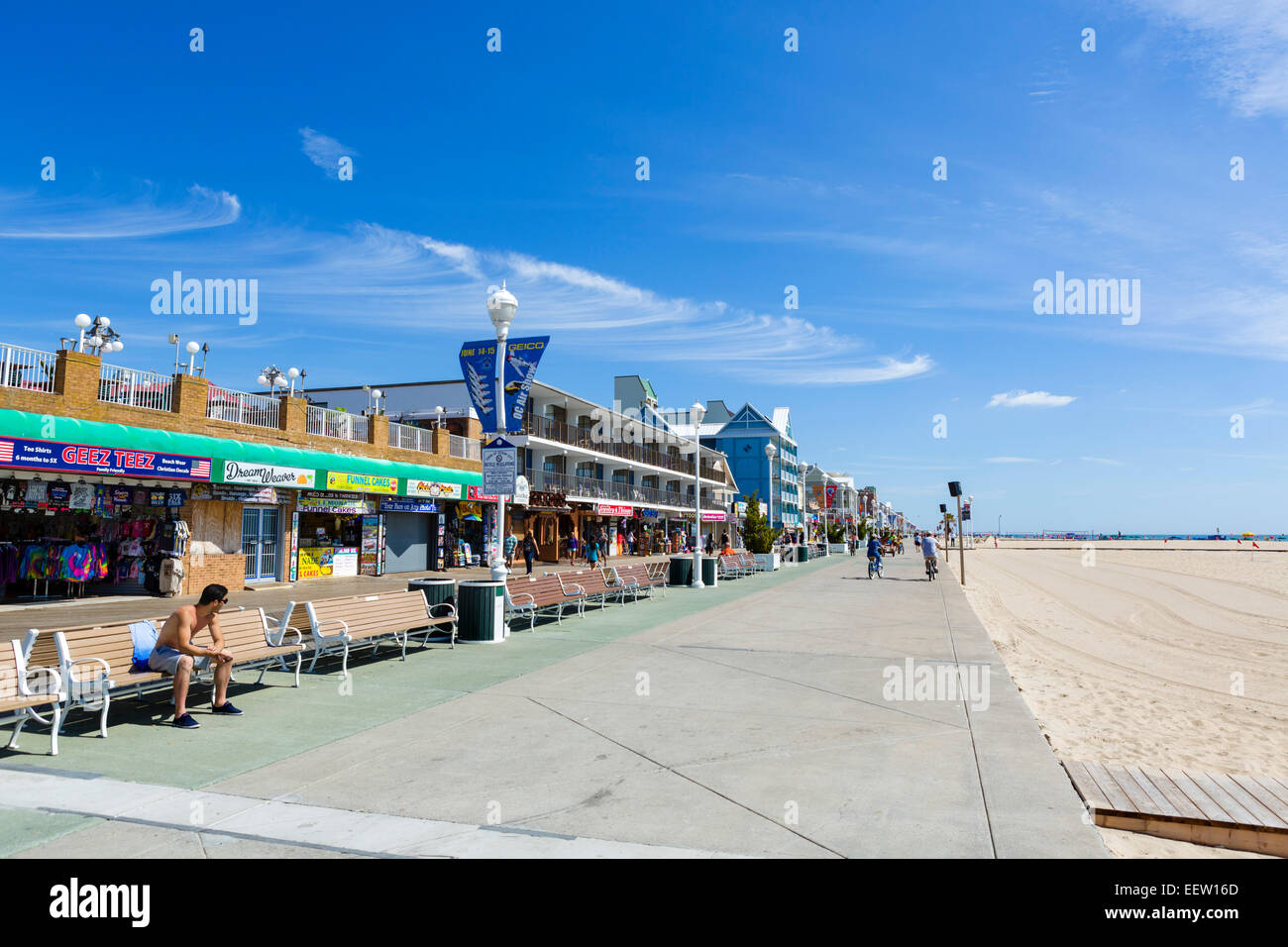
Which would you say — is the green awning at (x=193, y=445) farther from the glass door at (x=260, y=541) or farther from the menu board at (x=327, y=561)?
the menu board at (x=327, y=561)

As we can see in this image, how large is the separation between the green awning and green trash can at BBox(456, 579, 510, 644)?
393 inches

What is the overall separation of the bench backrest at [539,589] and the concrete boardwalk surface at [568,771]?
311 cm

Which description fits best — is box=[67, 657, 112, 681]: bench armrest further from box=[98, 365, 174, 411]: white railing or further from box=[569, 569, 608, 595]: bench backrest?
box=[98, 365, 174, 411]: white railing

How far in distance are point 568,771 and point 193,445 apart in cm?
1644

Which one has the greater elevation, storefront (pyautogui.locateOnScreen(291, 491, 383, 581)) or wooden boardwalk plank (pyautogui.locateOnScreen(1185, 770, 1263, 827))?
storefront (pyautogui.locateOnScreen(291, 491, 383, 581))

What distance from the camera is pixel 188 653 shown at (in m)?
6.36

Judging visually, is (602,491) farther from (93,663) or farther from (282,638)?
(93,663)

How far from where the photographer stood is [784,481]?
92.1m

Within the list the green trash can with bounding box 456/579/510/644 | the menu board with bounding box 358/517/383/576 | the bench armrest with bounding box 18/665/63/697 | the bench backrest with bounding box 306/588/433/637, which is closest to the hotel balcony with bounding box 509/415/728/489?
the menu board with bounding box 358/517/383/576

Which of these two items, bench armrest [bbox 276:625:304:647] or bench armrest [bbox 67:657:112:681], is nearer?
bench armrest [bbox 67:657:112:681]

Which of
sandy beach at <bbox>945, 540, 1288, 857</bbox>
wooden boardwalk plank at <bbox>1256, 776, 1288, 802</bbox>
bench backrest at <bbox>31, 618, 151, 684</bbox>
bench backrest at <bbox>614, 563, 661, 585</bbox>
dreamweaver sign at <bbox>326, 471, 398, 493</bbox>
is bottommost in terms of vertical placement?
sandy beach at <bbox>945, 540, 1288, 857</bbox>

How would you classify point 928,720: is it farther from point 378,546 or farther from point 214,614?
point 378,546

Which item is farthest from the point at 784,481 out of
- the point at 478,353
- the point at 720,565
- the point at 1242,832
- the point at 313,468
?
the point at 1242,832

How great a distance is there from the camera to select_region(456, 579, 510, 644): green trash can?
35.8 ft
